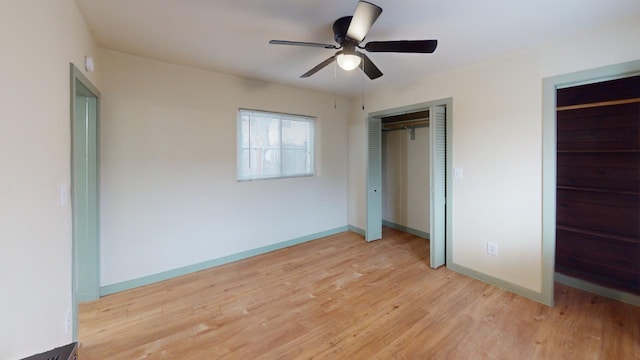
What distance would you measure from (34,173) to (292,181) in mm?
2872

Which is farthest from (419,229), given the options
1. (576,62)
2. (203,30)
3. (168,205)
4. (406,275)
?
(203,30)

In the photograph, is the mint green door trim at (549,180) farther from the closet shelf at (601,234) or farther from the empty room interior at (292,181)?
the closet shelf at (601,234)

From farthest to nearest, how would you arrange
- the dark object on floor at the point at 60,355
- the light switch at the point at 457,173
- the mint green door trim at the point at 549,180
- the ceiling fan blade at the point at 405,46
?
the light switch at the point at 457,173, the mint green door trim at the point at 549,180, the ceiling fan blade at the point at 405,46, the dark object on floor at the point at 60,355

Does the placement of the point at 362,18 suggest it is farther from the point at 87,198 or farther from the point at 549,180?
the point at 87,198

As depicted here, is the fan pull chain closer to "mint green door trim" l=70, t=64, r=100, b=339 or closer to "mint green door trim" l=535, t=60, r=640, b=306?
"mint green door trim" l=535, t=60, r=640, b=306

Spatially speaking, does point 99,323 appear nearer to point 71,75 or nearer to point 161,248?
point 161,248

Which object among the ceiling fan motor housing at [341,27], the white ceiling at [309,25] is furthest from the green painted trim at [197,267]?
the ceiling fan motor housing at [341,27]

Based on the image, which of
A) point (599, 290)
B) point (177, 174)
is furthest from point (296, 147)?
point (599, 290)

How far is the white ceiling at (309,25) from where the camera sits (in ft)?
6.02

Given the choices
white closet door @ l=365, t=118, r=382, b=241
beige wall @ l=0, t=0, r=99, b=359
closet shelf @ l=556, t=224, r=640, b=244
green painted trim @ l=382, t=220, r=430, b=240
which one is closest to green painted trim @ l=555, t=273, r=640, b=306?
closet shelf @ l=556, t=224, r=640, b=244

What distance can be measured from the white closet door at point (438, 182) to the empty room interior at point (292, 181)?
0.07ft

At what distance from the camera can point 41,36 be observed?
1.34 meters

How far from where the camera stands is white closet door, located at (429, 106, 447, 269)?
3.16 metres

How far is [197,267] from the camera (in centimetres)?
317
